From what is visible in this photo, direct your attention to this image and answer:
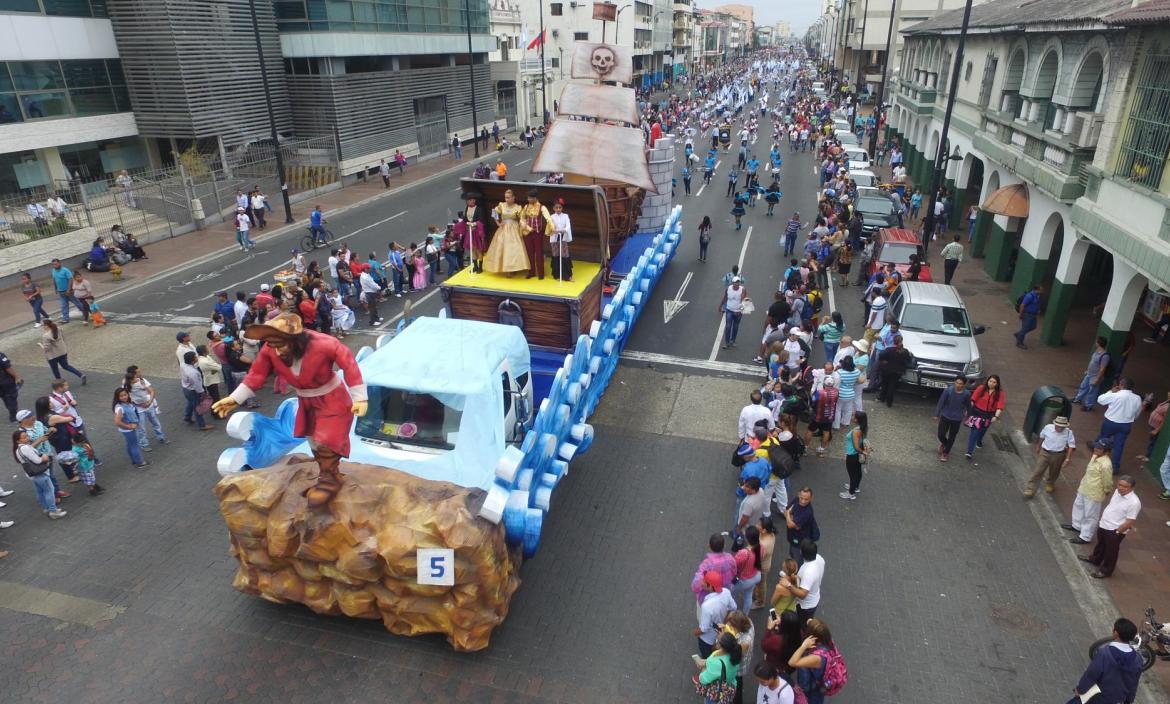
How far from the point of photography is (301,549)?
655 centimetres

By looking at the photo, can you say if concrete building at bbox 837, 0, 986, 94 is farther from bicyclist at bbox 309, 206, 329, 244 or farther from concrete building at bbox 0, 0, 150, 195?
concrete building at bbox 0, 0, 150, 195

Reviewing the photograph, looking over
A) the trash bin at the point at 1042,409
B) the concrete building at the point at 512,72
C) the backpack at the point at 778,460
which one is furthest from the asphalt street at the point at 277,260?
the concrete building at the point at 512,72

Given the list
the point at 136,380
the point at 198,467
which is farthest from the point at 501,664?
the point at 136,380

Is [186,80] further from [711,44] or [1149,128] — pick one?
[711,44]

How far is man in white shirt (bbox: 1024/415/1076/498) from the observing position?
944 cm

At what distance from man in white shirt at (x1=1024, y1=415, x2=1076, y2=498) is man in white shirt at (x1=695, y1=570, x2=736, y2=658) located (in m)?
6.00

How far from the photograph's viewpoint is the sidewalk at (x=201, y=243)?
18094 mm

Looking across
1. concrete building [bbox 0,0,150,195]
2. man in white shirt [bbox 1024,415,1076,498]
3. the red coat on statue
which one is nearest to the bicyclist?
concrete building [bbox 0,0,150,195]

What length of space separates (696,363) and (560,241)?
13.6 ft

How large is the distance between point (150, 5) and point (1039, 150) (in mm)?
29419

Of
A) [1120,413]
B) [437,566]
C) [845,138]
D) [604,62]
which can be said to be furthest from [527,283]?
[845,138]

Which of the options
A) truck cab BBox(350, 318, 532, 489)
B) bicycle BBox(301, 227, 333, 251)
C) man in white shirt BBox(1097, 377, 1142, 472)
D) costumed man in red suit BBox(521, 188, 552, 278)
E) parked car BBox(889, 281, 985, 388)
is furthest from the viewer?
bicycle BBox(301, 227, 333, 251)

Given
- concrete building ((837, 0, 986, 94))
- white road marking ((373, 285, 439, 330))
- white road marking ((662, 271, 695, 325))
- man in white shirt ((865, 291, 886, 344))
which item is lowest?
white road marking ((662, 271, 695, 325))

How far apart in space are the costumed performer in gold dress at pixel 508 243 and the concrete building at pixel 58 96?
21.8 meters
